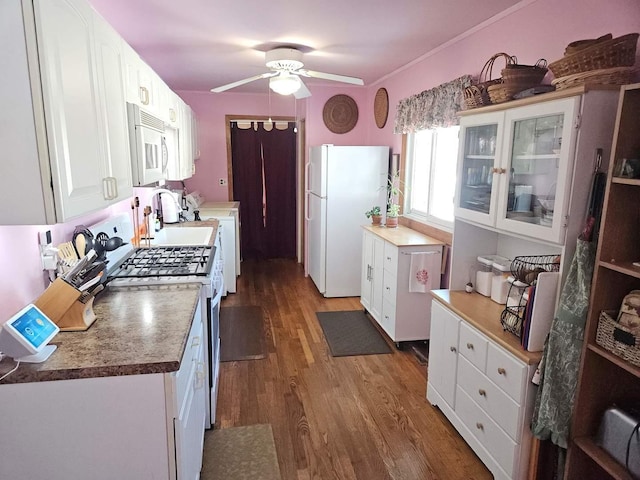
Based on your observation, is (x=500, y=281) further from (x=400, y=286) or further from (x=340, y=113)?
(x=340, y=113)

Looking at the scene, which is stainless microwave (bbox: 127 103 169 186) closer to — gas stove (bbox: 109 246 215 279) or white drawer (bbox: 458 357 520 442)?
gas stove (bbox: 109 246 215 279)

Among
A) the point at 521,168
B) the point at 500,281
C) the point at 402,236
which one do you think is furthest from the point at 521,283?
the point at 402,236

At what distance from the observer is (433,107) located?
3.35m

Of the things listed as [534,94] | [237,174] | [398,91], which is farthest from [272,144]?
[534,94]

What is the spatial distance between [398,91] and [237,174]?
273cm

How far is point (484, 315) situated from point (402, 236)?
1.46 metres

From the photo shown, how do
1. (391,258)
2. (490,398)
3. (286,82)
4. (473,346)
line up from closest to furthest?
1. (490,398)
2. (473,346)
3. (286,82)
4. (391,258)

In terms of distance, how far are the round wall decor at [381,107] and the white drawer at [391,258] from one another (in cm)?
168

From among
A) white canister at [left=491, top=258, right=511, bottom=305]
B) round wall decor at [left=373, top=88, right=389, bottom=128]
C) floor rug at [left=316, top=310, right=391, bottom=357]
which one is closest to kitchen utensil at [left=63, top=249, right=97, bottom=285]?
white canister at [left=491, top=258, right=511, bottom=305]

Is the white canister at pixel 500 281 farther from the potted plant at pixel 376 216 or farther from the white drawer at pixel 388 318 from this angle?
the potted plant at pixel 376 216

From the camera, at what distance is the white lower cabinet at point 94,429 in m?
1.36

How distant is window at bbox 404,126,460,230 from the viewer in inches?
140

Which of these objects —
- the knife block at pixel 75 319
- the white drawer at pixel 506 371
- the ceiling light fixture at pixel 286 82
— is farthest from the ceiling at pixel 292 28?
the white drawer at pixel 506 371

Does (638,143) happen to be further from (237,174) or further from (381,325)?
(237,174)
